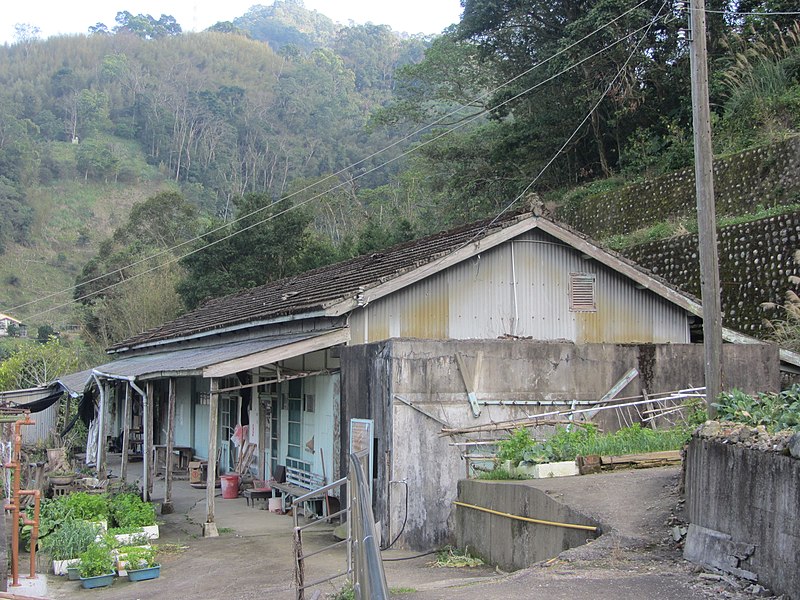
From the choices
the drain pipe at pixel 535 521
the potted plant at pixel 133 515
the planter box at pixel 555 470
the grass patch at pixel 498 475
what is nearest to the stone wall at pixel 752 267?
the planter box at pixel 555 470

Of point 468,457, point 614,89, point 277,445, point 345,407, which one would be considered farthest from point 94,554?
point 614,89

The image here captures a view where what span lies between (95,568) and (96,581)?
0.52ft

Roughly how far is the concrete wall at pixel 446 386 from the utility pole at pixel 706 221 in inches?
94.6

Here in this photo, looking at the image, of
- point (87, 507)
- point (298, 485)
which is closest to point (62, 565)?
point (87, 507)

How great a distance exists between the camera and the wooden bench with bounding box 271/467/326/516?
1432 cm

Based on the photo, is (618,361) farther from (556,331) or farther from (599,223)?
(599,223)

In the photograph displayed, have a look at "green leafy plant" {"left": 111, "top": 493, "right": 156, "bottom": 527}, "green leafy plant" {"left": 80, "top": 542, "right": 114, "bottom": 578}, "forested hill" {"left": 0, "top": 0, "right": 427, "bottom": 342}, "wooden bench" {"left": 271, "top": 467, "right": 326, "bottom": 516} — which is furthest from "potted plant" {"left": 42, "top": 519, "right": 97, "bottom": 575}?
"forested hill" {"left": 0, "top": 0, "right": 427, "bottom": 342}

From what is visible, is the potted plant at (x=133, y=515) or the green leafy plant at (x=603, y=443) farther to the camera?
the potted plant at (x=133, y=515)

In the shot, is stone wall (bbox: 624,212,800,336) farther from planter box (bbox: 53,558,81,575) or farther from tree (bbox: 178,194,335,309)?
tree (bbox: 178,194,335,309)

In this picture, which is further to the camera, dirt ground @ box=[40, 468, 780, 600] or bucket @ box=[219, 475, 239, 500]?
bucket @ box=[219, 475, 239, 500]

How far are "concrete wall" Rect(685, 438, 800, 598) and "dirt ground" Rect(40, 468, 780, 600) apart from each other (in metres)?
0.31

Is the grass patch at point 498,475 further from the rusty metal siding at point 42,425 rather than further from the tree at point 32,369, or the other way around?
the tree at point 32,369

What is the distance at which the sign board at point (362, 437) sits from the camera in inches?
452

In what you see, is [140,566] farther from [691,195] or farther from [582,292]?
[691,195]
